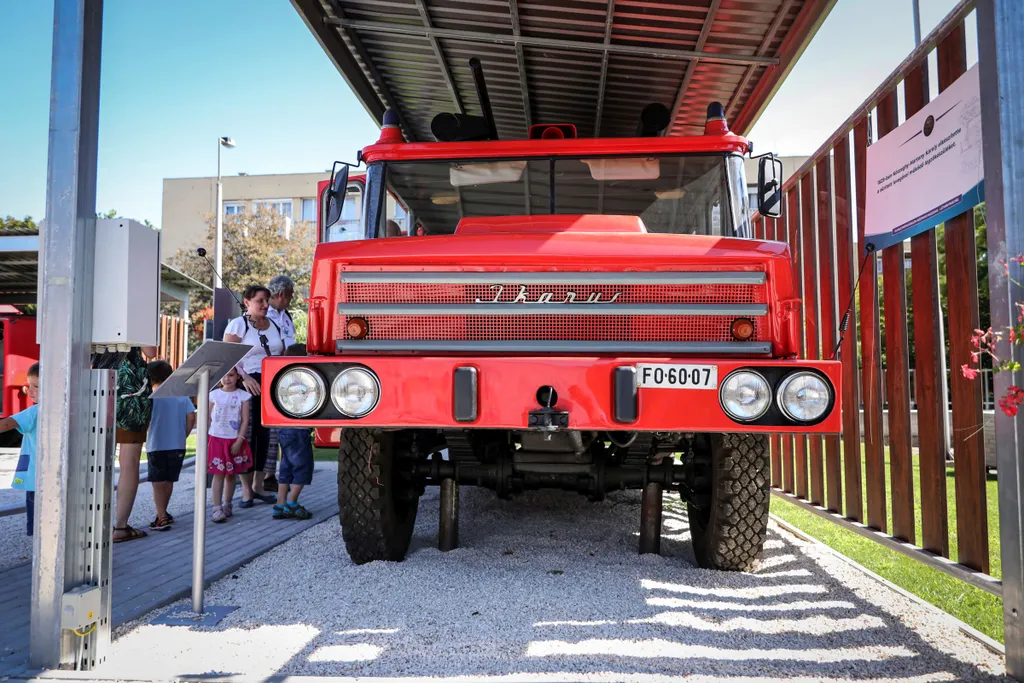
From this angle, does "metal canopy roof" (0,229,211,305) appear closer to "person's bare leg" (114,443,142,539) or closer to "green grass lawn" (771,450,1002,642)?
"person's bare leg" (114,443,142,539)

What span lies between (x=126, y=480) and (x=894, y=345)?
4.72m

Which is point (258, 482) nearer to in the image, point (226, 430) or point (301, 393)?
point (226, 430)

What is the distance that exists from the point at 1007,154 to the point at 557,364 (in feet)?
6.05

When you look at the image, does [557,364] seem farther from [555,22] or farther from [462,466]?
[555,22]

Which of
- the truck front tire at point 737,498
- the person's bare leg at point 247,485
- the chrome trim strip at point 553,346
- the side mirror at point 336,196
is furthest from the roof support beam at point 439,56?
the person's bare leg at point 247,485

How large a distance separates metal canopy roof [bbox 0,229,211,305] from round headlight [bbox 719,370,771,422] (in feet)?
16.6

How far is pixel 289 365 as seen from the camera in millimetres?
3205

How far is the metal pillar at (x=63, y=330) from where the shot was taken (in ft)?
8.96

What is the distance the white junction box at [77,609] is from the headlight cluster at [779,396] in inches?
99.7

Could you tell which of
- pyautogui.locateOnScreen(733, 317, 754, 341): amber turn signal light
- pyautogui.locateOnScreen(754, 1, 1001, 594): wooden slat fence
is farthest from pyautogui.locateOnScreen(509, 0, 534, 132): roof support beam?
pyautogui.locateOnScreen(733, 317, 754, 341): amber turn signal light

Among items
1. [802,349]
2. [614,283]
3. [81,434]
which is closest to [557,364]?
[614,283]

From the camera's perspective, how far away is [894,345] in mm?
3943

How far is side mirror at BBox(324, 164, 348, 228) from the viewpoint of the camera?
4.52 metres

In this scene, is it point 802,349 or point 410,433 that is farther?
point 802,349
